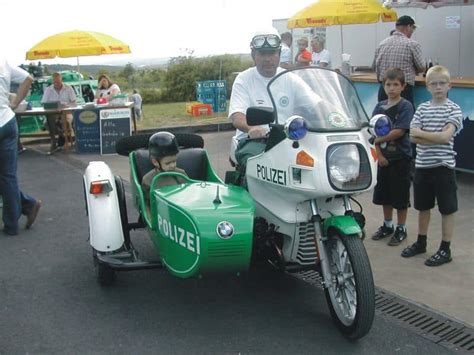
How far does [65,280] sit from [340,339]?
90.7 inches

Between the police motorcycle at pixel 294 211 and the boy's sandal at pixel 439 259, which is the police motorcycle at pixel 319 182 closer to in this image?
the police motorcycle at pixel 294 211

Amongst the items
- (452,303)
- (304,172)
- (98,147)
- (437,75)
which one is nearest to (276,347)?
(304,172)

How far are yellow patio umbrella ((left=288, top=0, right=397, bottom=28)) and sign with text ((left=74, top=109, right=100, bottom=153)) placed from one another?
4.42 m

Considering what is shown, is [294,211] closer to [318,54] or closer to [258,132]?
[258,132]

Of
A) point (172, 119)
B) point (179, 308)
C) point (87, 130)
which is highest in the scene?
point (87, 130)

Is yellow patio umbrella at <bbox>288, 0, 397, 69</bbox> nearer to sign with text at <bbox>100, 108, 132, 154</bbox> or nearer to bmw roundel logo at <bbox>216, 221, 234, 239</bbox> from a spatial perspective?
sign with text at <bbox>100, 108, 132, 154</bbox>

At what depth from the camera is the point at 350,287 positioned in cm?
366

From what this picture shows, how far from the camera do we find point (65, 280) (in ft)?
15.8

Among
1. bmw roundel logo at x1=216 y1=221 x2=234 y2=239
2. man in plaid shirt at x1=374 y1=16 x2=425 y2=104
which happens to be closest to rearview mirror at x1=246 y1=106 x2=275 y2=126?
bmw roundel logo at x1=216 y1=221 x2=234 y2=239

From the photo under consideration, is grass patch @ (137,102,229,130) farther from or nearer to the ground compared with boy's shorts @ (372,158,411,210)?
nearer to the ground

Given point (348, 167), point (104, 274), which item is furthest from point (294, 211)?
point (104, 274)

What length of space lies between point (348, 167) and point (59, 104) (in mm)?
9319

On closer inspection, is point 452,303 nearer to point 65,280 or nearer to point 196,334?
point 196,334

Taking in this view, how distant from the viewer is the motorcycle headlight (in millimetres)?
3553
